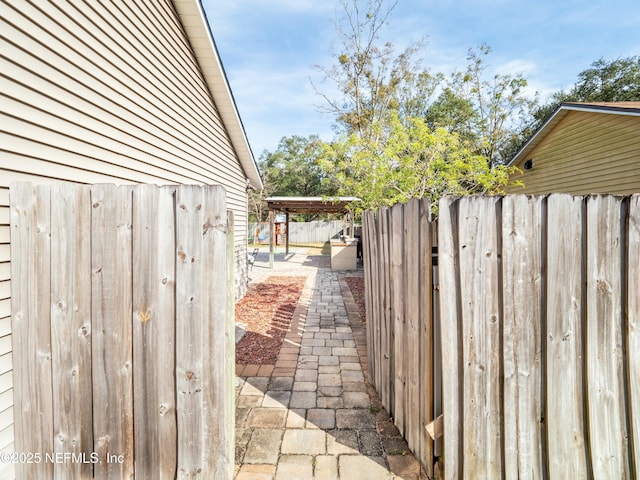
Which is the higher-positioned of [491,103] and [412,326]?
[491,103]

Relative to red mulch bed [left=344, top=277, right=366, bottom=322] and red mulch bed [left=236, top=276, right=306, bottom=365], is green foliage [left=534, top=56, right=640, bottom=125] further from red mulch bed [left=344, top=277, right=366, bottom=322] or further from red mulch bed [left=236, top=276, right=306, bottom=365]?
red mulch bed [left=236, top=276, right=306, bottom=365]

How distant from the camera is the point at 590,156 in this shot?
24.2 feet

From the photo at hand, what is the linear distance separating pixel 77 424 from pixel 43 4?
2.65 meters

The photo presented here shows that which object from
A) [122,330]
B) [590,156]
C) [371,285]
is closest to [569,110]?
[590,156]

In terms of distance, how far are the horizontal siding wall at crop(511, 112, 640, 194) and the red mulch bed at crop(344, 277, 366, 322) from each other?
19.9 feet

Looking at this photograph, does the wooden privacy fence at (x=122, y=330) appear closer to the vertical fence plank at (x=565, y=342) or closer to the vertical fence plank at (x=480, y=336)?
the vertical fence plank at (x=480, y=336)

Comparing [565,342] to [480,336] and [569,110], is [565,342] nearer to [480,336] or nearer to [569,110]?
[480,336]

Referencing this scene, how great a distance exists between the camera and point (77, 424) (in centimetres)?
167

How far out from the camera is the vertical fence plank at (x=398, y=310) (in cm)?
214

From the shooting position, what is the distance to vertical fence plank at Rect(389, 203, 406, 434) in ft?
7.04

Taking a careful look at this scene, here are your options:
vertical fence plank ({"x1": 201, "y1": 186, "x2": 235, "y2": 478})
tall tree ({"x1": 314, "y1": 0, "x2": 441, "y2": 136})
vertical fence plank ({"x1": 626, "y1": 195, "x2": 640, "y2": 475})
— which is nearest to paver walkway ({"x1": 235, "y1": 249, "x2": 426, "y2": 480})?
vertical fence plank ({"x1": 201, "y1": 186, "x2": 235, "y2": 478})

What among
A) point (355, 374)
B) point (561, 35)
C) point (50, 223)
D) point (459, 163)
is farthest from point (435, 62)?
point (50, 223)

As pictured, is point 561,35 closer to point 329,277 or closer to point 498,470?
point 329,277

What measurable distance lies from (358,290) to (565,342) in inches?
229
